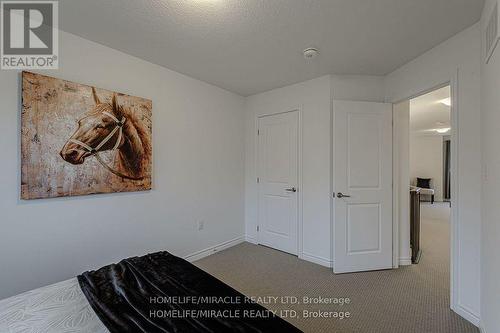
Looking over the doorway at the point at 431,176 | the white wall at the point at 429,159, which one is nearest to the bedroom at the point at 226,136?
the doorway at the point at 431,176

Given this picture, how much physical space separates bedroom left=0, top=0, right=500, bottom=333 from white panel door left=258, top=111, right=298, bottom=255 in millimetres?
41

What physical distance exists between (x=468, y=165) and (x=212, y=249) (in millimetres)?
2969

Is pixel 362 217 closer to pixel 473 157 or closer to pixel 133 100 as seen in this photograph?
pixel 473 157

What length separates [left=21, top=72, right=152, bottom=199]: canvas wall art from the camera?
5.95ft

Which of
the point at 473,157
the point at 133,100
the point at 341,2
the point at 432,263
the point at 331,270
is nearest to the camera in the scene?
the point at 341,2

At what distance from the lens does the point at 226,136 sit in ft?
11.8

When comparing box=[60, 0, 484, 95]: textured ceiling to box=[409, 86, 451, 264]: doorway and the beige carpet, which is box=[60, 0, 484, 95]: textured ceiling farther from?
the beige carpet

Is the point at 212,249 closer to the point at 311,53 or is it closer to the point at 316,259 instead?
the point at 316,259

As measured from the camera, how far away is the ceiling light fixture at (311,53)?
2.32 m

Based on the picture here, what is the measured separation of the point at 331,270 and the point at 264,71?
8.33 feet

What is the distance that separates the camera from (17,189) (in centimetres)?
178

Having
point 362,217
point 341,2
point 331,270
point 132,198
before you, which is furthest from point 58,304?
point 362,217

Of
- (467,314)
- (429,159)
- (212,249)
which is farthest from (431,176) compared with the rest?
(212,249)

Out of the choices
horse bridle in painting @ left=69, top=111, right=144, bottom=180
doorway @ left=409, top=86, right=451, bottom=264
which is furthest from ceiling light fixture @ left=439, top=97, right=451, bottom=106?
horse bridle in painting @ left=69, top=111, right=144, bottom=180
